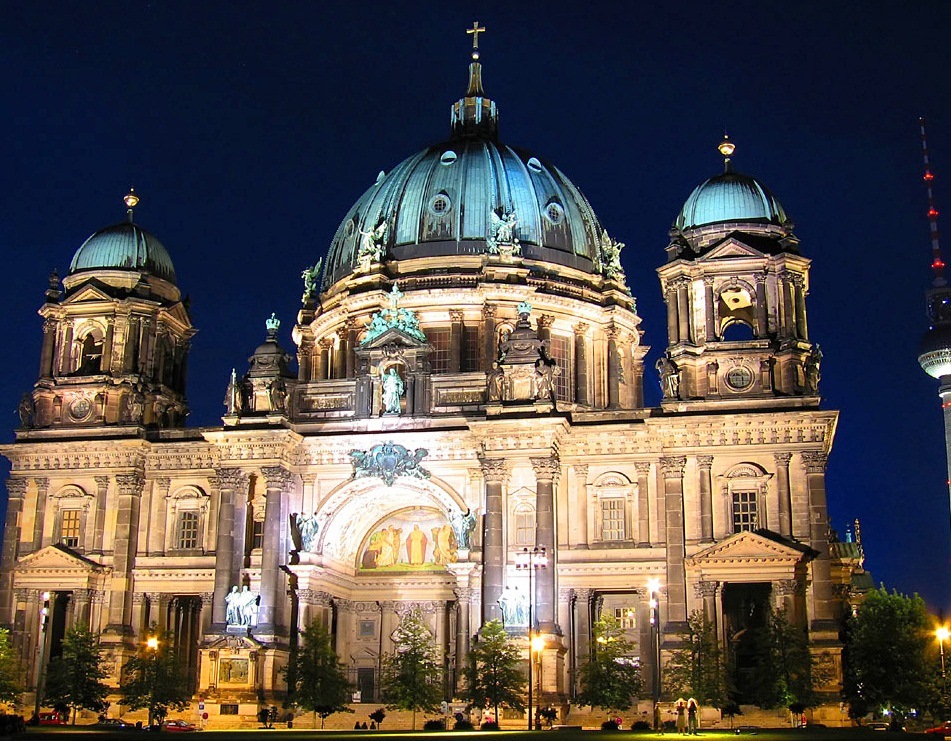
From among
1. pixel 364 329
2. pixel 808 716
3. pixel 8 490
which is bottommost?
pixel 808 716

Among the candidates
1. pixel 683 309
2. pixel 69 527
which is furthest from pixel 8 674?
pixel 683 309

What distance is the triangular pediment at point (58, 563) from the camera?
7050cm

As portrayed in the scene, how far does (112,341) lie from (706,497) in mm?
35516

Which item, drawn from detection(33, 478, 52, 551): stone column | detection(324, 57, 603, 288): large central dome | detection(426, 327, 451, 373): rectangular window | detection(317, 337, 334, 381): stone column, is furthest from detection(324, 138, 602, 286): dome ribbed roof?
detection(33, 478, 52, 551): stone column

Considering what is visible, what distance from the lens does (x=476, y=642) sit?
61156 mm

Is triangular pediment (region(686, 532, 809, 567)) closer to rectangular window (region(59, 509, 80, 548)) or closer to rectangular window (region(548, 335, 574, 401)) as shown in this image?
rectangular window (region(548, 335, 574, 401))

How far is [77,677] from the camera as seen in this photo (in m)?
64.6

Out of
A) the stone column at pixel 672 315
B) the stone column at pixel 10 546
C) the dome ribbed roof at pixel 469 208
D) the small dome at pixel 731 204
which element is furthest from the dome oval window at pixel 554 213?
the stone column at pixel 10 546

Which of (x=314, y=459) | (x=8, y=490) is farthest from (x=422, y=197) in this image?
(x=8, y=490)

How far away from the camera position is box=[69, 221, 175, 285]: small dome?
78.1m

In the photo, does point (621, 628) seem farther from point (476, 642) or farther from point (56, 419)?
point (56, 419)

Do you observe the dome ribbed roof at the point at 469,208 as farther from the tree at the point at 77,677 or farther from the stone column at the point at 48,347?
the tree at the point at 77,677

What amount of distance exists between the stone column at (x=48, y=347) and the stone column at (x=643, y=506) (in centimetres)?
3490

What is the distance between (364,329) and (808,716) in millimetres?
35376
